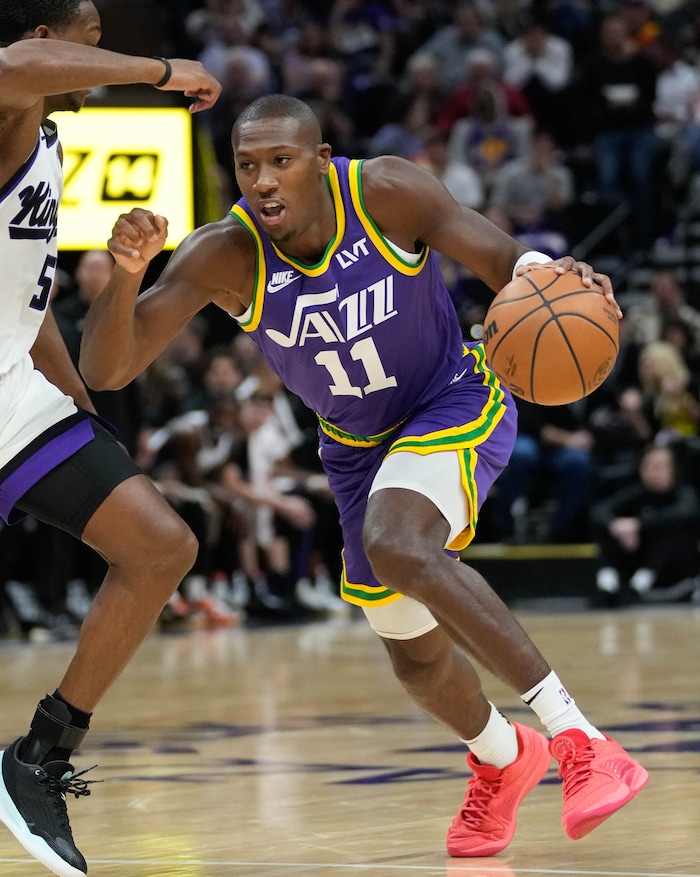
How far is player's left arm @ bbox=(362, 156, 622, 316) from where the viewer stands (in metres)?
4.41

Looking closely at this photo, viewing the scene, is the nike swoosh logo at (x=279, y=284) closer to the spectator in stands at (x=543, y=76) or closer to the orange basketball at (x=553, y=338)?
the orange basketball at (x=553, y=338)

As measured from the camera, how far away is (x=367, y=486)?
459 centimetres

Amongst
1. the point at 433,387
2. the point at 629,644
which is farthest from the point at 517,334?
the point at 629,644

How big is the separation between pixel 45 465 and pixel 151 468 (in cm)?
757

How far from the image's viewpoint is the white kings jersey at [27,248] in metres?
3.78

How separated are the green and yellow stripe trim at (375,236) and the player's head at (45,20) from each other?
973mm

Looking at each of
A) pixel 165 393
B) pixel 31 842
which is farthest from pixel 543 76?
pixel 31 842

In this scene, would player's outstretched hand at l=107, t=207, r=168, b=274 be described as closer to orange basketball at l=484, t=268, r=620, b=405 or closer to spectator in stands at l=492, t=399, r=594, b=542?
orange basketball at l=484, t=268, r=620, b=405

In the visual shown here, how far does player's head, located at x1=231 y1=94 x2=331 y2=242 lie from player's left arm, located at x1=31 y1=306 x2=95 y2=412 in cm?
68

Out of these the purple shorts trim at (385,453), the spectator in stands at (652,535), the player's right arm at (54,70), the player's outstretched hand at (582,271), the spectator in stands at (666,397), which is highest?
the player's right arm at (54,70)

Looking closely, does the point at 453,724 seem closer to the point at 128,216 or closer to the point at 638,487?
the point at 128,216

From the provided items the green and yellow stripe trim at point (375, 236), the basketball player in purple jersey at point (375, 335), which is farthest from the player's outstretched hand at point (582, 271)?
the green and yellow stripe trim at point (375, 236)

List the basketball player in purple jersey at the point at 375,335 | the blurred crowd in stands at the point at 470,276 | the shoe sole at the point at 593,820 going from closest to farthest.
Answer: the shoe sole at the point at 593,820, the basketball player in purple jersey at the point at 375,335, the blurred crowd in stands at the point at 470,276

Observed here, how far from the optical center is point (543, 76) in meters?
15.7
